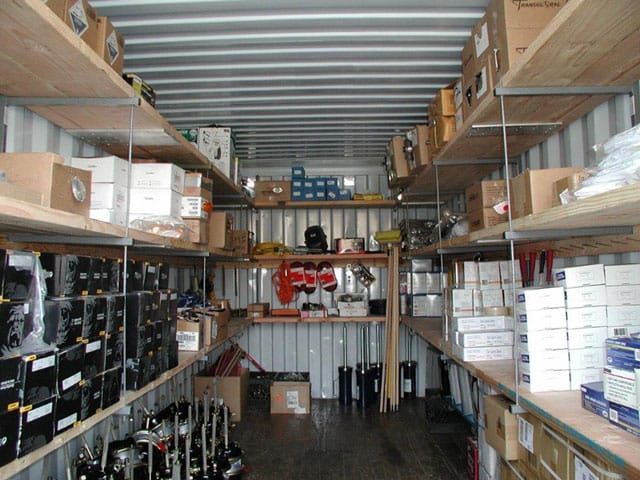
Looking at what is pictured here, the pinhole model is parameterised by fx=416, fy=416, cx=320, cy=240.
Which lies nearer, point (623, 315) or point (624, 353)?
point (624, 353)

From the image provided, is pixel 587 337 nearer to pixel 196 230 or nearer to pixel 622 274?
Result: pixel 622 274

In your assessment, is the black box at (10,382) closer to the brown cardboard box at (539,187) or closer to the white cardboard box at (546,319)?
the white cardboard box at (546,319)

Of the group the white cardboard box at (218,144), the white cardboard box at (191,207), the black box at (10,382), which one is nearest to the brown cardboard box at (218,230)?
the white cardboard box at (218,144)

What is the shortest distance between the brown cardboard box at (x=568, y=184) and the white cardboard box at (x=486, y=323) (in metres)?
0.87

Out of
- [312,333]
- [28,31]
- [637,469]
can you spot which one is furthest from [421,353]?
[28,31]

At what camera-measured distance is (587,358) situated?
5.41 ft

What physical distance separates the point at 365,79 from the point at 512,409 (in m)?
2.19

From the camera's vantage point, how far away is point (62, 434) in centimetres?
142

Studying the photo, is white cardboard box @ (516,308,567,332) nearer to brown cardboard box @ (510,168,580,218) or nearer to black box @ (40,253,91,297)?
brown cardboard box @ (510,168,580,218)

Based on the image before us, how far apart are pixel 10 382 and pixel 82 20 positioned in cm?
132

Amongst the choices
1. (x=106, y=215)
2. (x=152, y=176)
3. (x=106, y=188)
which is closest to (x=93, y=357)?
(x=106, y=215)

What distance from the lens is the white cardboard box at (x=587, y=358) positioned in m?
1.64

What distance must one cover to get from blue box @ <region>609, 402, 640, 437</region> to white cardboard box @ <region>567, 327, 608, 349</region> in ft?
1.16

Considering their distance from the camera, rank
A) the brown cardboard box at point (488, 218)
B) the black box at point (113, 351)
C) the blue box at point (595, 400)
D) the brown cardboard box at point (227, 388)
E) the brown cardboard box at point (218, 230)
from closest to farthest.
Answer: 1. the blue box at point (595, 400)
2. the black box at point (113, 351)
3. the brown cardboard box at point (488, 218)
4. the brown cardboard box at point (218, 230)
5. the brown cardboard box at point (227, 388)
